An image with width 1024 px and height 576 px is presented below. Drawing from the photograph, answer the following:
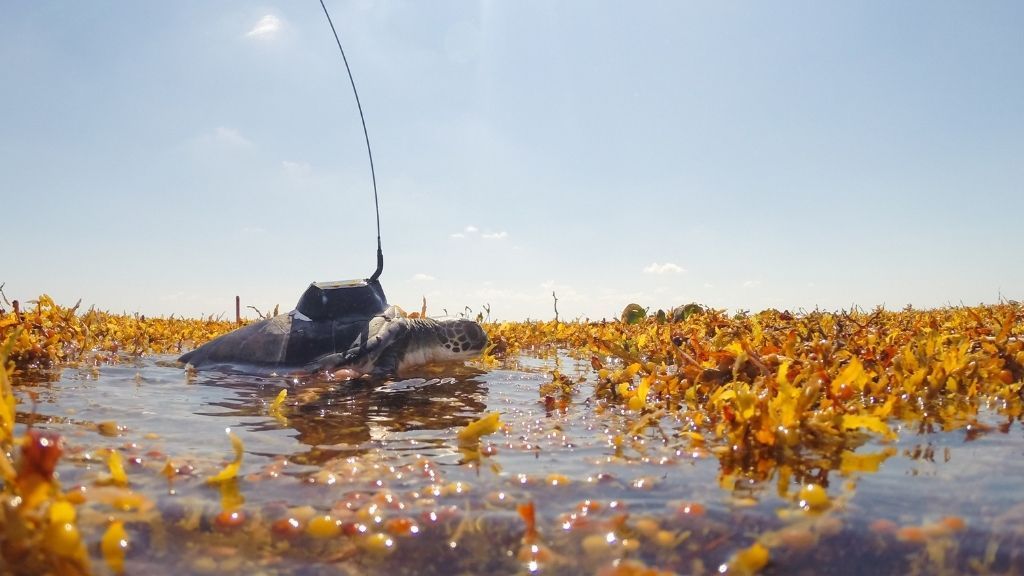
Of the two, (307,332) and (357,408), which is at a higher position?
(307,332)

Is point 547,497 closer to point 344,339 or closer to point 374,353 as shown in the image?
point 374,353

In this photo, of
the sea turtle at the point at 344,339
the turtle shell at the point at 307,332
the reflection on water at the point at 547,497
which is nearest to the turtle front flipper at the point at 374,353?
the sea turtle at the point at 344,339

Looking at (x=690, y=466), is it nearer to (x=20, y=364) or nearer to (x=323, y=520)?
(x=323, y=520)

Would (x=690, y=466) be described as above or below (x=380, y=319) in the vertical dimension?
below

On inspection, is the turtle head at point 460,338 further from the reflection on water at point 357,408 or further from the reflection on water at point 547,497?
the reflection on water at point 547,497

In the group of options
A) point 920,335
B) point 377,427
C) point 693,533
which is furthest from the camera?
point 920,335

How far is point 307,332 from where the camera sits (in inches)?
253

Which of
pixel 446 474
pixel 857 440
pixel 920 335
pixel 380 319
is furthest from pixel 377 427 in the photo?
pixel 920 335

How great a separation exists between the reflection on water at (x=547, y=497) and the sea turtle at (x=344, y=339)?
248cm

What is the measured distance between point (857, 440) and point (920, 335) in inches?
114

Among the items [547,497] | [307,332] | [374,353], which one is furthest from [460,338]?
[547,497]

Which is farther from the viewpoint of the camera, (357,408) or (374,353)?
(374,353)

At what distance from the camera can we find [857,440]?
2.54 metres

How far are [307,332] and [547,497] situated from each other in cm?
500
